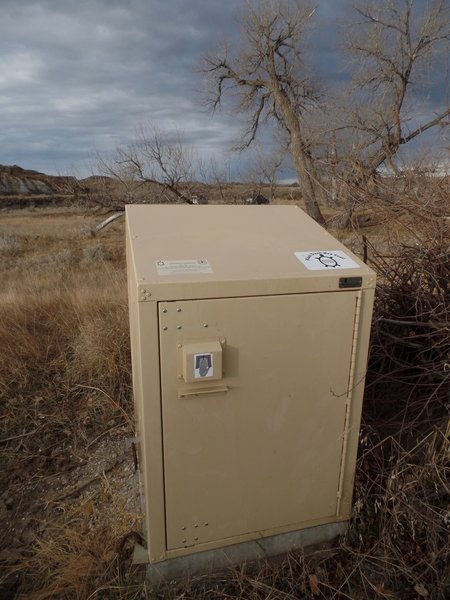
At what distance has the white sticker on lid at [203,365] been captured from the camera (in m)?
1.44

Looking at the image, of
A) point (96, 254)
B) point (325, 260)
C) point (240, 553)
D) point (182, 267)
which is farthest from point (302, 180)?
point (240, 553)

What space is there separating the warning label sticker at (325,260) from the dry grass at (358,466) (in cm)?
76

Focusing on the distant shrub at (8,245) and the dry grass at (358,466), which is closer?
the dry grass at (358,466)

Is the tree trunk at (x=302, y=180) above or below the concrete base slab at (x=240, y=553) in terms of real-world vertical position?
above

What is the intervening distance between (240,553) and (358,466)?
0.76m

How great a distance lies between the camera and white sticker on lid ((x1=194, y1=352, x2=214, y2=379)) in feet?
4.74

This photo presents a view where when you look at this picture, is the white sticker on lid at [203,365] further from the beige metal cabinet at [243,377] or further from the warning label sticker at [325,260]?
the warning label sticker at [325,260]

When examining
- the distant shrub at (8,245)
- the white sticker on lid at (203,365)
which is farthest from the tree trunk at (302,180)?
the white sticker on lid at (203,365)

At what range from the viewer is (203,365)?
1.46m

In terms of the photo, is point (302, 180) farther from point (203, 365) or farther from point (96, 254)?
point (203, 365)

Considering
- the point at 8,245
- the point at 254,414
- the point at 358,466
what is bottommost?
the point at 8,245

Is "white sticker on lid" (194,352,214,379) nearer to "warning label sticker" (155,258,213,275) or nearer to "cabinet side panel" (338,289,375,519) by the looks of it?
"warning label sticker" (155,258,213,275)

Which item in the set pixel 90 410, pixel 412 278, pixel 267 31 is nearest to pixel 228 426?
pixel 412 278

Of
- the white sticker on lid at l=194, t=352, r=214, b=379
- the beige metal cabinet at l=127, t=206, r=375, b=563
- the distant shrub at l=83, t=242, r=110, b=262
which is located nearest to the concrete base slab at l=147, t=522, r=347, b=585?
the beige metal cabinet at l=127, t=206, r=375, b=563
